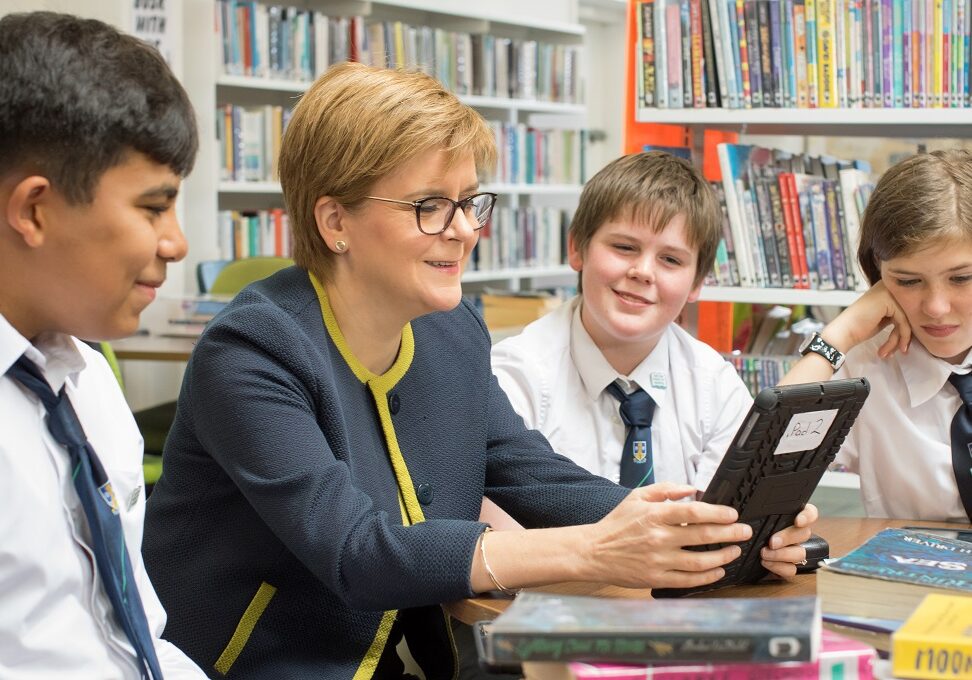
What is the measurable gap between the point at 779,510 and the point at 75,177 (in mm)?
849

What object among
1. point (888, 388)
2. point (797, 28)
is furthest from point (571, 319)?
point (797, 28)

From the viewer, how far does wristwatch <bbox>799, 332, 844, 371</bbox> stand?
1.97 meters

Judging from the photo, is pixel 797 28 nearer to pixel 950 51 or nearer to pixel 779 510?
pixel 950 51

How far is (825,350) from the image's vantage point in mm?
1978

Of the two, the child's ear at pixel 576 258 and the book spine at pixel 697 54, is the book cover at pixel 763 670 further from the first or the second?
the book spine at pixel 697 54

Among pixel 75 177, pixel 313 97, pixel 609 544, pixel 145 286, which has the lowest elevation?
pixel 609 544

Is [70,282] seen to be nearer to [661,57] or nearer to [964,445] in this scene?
[964,445]

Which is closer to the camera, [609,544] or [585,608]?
[585,608]

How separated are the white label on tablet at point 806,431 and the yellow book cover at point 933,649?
0.28 metres

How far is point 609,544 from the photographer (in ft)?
4.20

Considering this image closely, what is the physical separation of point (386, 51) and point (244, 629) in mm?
4478

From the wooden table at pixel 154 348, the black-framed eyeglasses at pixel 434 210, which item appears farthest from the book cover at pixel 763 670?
the wooden table at pixel 154 348

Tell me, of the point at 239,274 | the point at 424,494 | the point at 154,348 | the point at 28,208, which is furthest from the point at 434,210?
the point at 239,274

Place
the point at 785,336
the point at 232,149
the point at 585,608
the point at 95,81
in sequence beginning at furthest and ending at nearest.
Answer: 1. the point at 232,149
2. the point at 785,336
3. the point at 95,81
4. the point at 585,608
